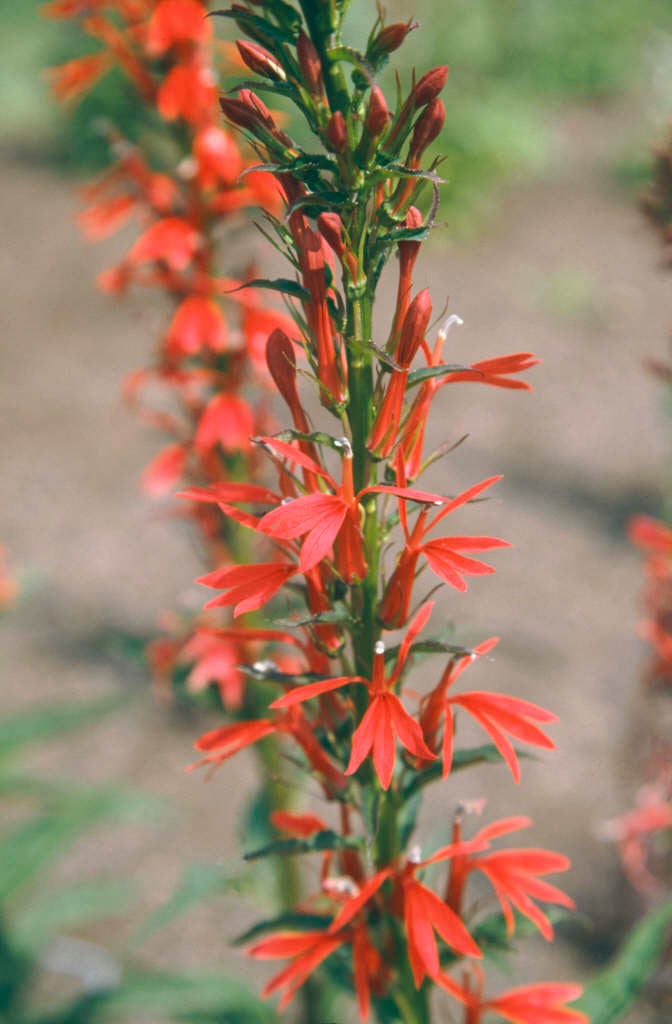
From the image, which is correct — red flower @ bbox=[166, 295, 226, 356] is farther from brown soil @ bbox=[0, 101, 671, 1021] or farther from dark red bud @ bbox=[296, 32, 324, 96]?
dark red bud @ bbox=[296, 32, 324, 96]

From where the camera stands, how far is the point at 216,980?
1.80m

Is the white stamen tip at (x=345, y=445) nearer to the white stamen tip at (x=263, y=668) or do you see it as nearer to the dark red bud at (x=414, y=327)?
the dark red bud at (x=414, y=327)

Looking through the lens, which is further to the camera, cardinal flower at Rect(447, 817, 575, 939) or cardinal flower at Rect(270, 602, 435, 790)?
cardinal flower at Rect(447, 817, 575, 939)

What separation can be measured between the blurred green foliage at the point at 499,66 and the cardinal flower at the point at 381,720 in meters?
6.75

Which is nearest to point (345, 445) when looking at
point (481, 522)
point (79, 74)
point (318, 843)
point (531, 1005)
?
point (318, 843)

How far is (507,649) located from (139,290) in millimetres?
3846

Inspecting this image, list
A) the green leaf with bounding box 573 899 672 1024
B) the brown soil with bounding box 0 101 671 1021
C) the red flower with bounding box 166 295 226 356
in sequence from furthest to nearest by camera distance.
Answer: the brown soil with bounding box 0 101 671 1021
the red flower with bounding box 166 295 226 356
the green leaf with bounding box 573 899 672 1024

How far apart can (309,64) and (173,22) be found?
Answer: 2.58 ft

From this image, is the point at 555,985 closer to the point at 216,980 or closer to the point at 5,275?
the point at 216,980

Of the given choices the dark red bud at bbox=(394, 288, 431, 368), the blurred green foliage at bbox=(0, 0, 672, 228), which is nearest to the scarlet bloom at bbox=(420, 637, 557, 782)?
the dark red bud at bbox=(394, 288, 431, 368)

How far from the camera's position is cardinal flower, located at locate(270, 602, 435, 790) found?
2.38ft

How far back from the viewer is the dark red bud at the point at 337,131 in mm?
678

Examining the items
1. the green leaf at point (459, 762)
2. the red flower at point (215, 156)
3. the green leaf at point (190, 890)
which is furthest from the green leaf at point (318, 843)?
the red flower at point (215, 156)

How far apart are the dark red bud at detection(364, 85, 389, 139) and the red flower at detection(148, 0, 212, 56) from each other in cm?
80
